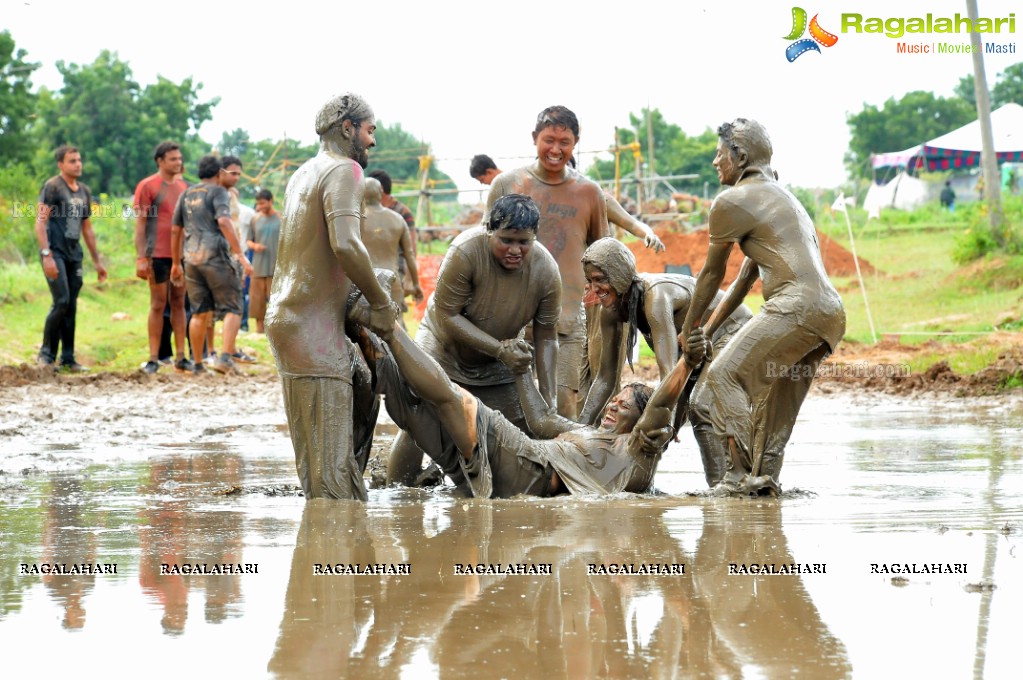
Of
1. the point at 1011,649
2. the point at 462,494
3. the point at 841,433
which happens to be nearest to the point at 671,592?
the point at 1011,649

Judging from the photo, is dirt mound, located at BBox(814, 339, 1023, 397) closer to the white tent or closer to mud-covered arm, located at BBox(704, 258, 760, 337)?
mud-covered arm, located at BBox(704, 258, 760, 337)

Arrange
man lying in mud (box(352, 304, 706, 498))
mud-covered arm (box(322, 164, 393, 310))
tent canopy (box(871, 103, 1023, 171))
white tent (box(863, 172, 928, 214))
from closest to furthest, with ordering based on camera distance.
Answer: mud-covered arm (box(322, 164, 393, 310)), man lying in mud (box(352, 304, 706, 498)), tent canopy (box(871, 103, 1023, 171)), white tent (box(863, 172, 928, 214))

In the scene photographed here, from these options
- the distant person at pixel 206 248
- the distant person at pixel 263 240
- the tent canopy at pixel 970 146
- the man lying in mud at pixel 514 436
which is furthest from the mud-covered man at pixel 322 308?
the tent canopy at pixel 970 146

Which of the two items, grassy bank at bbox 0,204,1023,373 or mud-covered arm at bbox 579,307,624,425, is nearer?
mud-covered arm at bbox 579,307,624,425

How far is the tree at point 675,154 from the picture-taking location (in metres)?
49.0

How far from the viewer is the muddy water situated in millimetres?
3645

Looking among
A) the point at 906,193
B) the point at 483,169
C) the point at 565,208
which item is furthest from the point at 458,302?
the point at 906,193

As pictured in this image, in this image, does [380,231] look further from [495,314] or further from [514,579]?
[514,579]

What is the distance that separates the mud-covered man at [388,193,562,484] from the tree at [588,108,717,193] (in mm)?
39878

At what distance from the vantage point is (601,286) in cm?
716

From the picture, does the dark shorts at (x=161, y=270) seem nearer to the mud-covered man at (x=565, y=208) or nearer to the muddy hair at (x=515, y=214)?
the mud-covered man at (x=565, y=208)

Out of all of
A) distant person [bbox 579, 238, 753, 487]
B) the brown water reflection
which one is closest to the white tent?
distant person [bbox 579, 238, 753, 487]

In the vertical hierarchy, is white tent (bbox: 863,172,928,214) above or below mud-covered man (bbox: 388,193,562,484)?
above

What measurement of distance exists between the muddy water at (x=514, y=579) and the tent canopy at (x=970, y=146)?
91.9 ft
